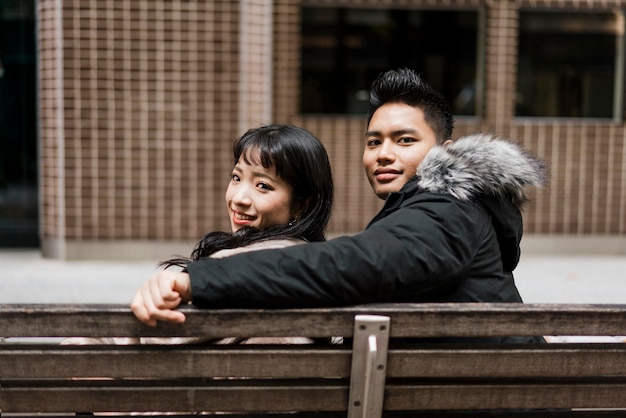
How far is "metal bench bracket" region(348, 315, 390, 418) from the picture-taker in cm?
187

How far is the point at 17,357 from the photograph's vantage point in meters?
1.87

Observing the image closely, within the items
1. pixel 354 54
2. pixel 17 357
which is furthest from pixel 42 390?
pixel 354 54

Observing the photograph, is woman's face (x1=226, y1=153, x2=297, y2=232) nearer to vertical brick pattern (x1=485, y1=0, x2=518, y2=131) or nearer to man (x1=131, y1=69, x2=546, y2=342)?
man (x1=131, y1=69, x2=546, y2=342)

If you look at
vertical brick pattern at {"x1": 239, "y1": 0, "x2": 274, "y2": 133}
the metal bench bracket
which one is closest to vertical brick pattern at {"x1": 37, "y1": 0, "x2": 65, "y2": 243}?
vertical brick pattern at {"x1": 239, "y1": 0, "x2": 274, "y2": 133}

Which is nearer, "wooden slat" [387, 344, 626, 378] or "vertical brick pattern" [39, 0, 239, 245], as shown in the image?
"wooden slat" [387, 344, 626, 378]

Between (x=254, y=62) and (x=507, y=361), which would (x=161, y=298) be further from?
(x=254, y=62)

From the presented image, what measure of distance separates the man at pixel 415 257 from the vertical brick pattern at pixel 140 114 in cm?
580

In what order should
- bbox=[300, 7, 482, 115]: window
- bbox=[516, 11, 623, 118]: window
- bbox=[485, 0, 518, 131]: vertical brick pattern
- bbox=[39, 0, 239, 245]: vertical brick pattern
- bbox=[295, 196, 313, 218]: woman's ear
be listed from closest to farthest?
1. bbox=[295, 196, 313, 218]: woman's ear
2. bbox=[39, 0, 239, 245]: vertical brick pattern
3. bbox=[485, 0, 518, 131]: vertical brick pattern
4. bbox=[300, 7, 482, 115]: window
5. bbox=[516, 11, 623, 118]: window

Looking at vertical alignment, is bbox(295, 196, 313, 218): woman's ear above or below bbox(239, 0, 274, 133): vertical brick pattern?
below

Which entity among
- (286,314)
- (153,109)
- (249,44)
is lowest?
(286,314)

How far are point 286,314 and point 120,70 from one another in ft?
20.8

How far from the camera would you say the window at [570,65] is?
8.72 meters

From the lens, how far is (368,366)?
6.22 feet

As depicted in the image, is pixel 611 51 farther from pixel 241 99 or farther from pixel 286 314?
pixel 286 314
